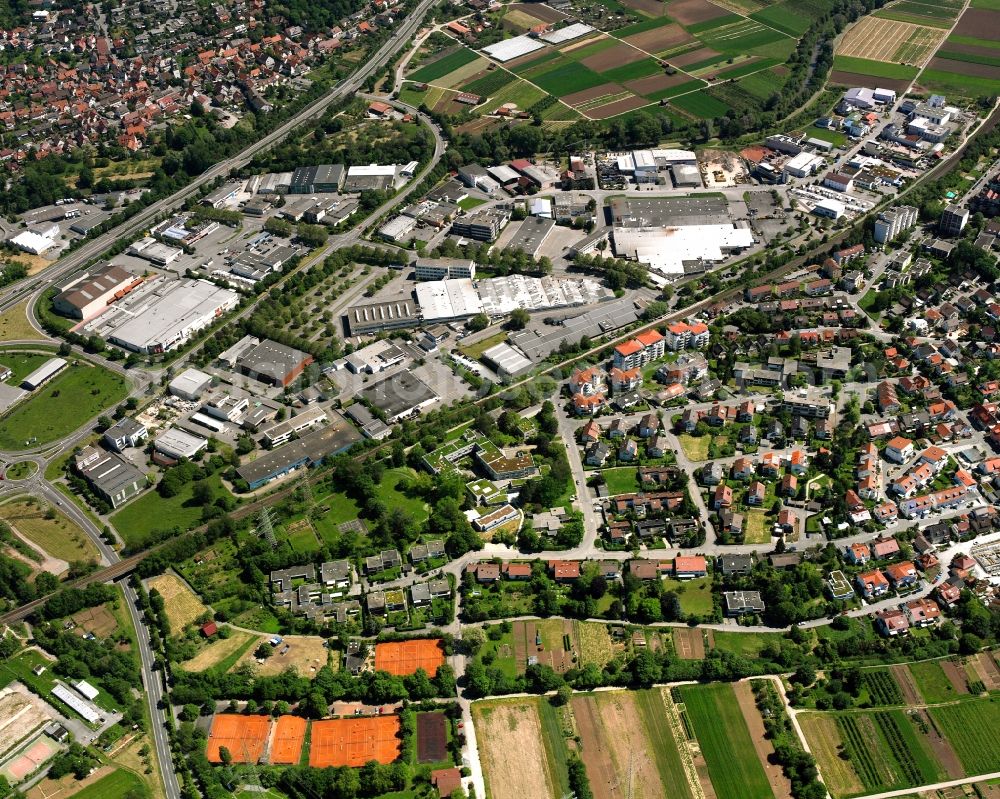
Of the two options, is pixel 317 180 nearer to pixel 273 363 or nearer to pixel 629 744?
pixel 273 363

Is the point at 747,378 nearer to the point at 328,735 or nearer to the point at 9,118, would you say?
the point at 328,735

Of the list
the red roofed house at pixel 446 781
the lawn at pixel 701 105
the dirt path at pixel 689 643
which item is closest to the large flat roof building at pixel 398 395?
the dirt path at pixel 689 643

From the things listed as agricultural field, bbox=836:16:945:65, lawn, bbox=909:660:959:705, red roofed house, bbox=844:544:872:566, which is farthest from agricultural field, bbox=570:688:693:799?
agricultural field, bbox=836:16:945:65

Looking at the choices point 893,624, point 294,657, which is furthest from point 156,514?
point 893,624

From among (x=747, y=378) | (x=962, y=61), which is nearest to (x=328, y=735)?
(x=747, y=378)

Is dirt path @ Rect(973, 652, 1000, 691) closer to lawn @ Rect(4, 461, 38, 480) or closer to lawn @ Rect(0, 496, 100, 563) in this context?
lawn @ Rect(0, 496, 100, 563)
